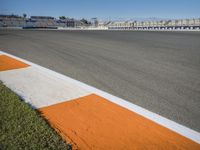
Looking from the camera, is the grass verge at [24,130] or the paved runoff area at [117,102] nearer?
the grass verge at [24,130]

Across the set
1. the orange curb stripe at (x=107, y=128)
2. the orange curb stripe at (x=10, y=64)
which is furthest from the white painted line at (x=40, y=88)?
the orange curb stripe at (x=10, y=64)

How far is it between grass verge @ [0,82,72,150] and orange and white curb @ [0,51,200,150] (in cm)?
15

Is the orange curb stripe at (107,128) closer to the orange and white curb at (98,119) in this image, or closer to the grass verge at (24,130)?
the orange and white curb at (98,119)

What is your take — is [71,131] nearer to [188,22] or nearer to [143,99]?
[143,99]

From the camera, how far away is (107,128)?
2.89 m

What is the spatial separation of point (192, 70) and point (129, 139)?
4.27 metres

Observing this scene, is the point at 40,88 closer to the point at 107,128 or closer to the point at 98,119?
the point at 98,119

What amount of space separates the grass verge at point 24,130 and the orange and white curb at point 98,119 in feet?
0.51

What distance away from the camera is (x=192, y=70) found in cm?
606

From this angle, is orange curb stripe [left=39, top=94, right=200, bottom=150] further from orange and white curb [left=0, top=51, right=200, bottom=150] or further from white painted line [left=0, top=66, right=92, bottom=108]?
white painted line [left=0, top=66, right=92, bottom=108]

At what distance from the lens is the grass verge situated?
2.45m

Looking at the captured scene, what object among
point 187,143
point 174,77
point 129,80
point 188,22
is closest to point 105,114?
point 187,143

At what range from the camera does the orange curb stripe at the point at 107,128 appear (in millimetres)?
2529

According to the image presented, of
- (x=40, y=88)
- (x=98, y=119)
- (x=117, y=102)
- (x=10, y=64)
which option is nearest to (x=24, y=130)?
(x=98, y=119)
